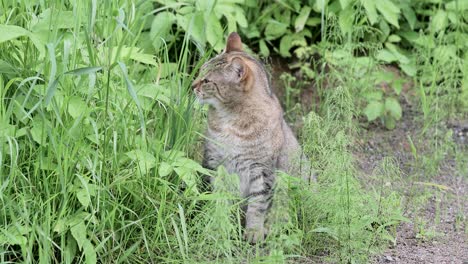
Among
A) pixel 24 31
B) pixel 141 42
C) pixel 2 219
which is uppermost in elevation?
pixel 24 31

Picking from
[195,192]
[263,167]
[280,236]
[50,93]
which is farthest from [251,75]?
[50,93]

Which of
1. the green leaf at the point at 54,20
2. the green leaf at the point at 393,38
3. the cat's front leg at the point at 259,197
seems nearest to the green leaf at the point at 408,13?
the green leaf at the point at 393,38

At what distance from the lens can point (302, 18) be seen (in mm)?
5977

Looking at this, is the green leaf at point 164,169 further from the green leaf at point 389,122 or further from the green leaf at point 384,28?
the green leaf at point 384,28

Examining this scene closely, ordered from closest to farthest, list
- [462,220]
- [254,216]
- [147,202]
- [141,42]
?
[147,202] < [254,216] < [462,220] < [141,42]

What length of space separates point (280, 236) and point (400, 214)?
0.92 meters

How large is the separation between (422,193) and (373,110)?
0.90 m

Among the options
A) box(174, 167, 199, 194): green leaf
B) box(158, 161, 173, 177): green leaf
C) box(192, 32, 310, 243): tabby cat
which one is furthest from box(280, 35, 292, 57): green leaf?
box(158, 161, 173, 177): green leaf

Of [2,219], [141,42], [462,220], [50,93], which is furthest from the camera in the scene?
[141,42]

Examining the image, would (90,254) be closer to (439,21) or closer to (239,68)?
(239,68)

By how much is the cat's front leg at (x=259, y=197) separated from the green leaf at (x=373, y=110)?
143cm

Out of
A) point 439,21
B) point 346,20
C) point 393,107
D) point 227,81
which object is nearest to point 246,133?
point 227,81

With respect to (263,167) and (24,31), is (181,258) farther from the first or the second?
(24,31)

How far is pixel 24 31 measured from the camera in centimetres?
356
